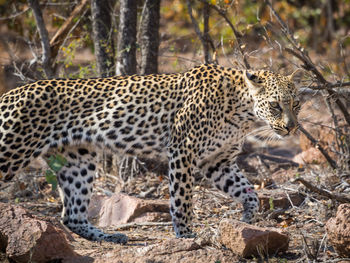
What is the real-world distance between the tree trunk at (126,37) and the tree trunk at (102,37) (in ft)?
1.22

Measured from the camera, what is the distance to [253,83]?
24.4 feet

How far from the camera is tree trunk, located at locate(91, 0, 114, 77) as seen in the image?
10.4 metres

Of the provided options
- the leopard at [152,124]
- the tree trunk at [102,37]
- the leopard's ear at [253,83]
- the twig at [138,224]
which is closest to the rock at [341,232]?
the leopard at [152,124]

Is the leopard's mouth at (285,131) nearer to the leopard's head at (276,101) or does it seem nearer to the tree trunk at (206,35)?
the leopard's head at (276,101)

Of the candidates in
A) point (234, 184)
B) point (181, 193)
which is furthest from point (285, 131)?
point (181, 193)

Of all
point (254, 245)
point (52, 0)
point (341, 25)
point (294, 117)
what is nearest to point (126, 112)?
point (294, 117)

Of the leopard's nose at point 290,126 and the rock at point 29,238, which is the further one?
the leopard's nose at point 290,126

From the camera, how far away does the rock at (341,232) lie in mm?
5758

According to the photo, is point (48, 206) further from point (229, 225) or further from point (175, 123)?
point (229, 225)

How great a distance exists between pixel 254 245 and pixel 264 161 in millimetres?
5247

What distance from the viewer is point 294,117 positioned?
7289 millimetres

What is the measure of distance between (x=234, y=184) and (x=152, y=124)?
1396 millimetres

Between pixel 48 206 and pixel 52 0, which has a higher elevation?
pixel 52 0

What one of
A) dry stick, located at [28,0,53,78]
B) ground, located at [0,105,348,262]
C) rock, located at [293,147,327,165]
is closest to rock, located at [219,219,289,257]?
ground, located at [0,105,348,262]
